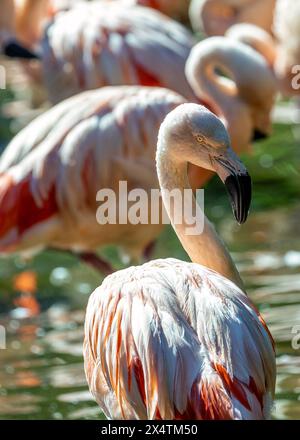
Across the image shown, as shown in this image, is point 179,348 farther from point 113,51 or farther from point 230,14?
point 230,14

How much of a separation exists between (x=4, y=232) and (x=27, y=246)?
146 millimetres

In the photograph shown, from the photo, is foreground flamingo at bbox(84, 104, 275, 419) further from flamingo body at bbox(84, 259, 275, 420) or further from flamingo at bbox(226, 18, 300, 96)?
flamingo at bbox(226, 18, 300, 96)

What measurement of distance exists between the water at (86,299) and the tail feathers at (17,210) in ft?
1.54

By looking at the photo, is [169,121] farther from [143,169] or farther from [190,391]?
[143,169]

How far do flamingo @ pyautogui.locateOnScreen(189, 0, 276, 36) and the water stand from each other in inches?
43.1

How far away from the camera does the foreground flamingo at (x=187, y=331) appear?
3588mm

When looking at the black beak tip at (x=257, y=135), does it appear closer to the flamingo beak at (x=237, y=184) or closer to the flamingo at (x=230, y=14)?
the flamingo at (x=230, y=14)

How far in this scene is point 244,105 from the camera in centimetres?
676

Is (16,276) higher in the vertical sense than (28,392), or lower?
lower

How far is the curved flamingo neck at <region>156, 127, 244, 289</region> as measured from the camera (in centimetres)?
418

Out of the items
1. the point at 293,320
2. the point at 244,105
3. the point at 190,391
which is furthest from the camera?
the point at 244,105

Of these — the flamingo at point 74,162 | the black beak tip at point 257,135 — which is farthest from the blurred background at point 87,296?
the black beak tip at point 257,135

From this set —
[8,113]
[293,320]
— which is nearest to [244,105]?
[293,320]

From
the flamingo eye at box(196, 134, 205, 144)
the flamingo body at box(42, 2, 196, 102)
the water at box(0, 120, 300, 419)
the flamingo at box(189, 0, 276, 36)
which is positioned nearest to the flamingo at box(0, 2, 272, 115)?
the flamingo body at box(42, 2, 196, 102)
